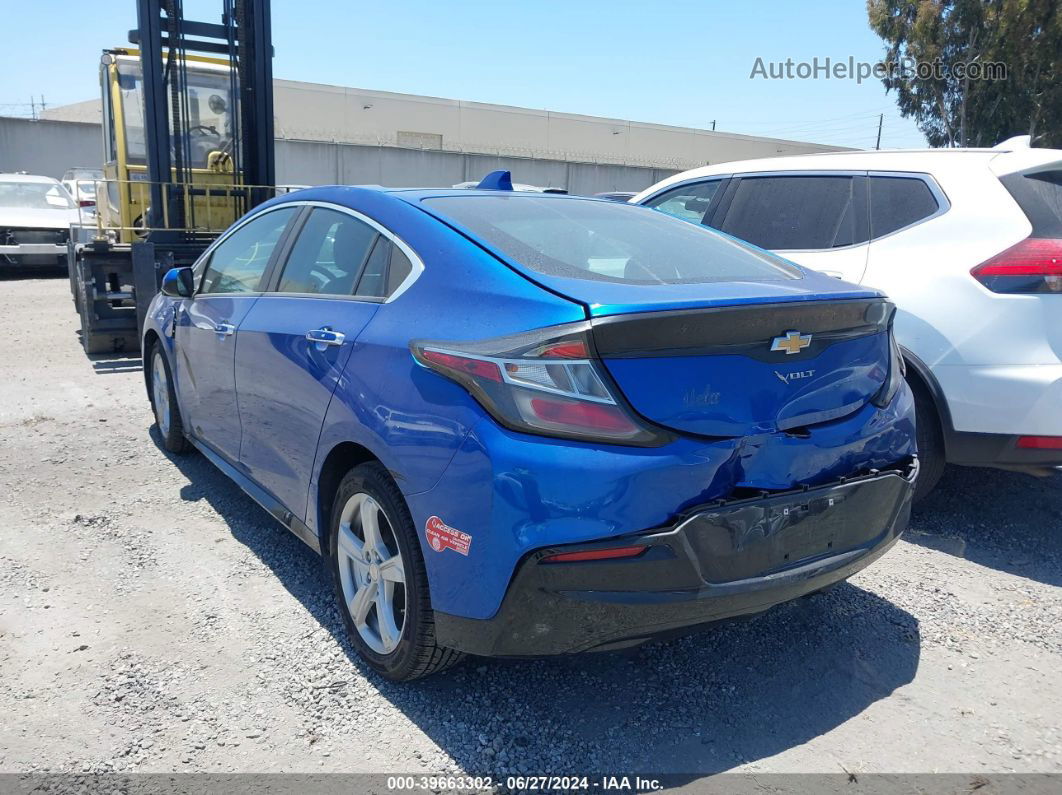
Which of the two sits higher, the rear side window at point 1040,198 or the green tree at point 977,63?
the green tree at point 977,63

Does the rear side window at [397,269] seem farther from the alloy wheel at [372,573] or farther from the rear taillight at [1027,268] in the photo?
the rear taillight at [1027,268]

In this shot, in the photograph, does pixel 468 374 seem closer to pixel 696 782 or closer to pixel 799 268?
pixel 696 782

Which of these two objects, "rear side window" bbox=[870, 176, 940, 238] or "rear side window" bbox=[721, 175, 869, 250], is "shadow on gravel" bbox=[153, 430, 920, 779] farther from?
"rear side window" bbox=[721, 175, 869, 250]

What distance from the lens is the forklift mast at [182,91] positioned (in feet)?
25.9

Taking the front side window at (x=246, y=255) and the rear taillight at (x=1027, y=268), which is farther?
the front side window at (x=246, y=255)

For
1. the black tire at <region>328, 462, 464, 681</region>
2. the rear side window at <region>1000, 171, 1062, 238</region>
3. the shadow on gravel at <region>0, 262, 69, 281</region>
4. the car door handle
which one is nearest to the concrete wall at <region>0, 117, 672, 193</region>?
the shadow on gravel at <region>0, 262, 69, 281</region>

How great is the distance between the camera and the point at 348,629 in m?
3.04

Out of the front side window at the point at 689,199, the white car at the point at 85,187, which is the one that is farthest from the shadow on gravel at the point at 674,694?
the white car at the point at 85,187

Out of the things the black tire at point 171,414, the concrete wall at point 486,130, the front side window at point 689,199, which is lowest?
the black tire at point 171,414

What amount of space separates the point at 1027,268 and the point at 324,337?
3108 mm

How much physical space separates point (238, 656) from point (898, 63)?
106ft

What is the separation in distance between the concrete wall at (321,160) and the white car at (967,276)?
2622 centimetres

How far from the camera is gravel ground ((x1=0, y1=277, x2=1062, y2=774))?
2570 millimetres

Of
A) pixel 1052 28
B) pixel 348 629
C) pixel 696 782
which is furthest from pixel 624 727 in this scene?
pixel 1052 28
